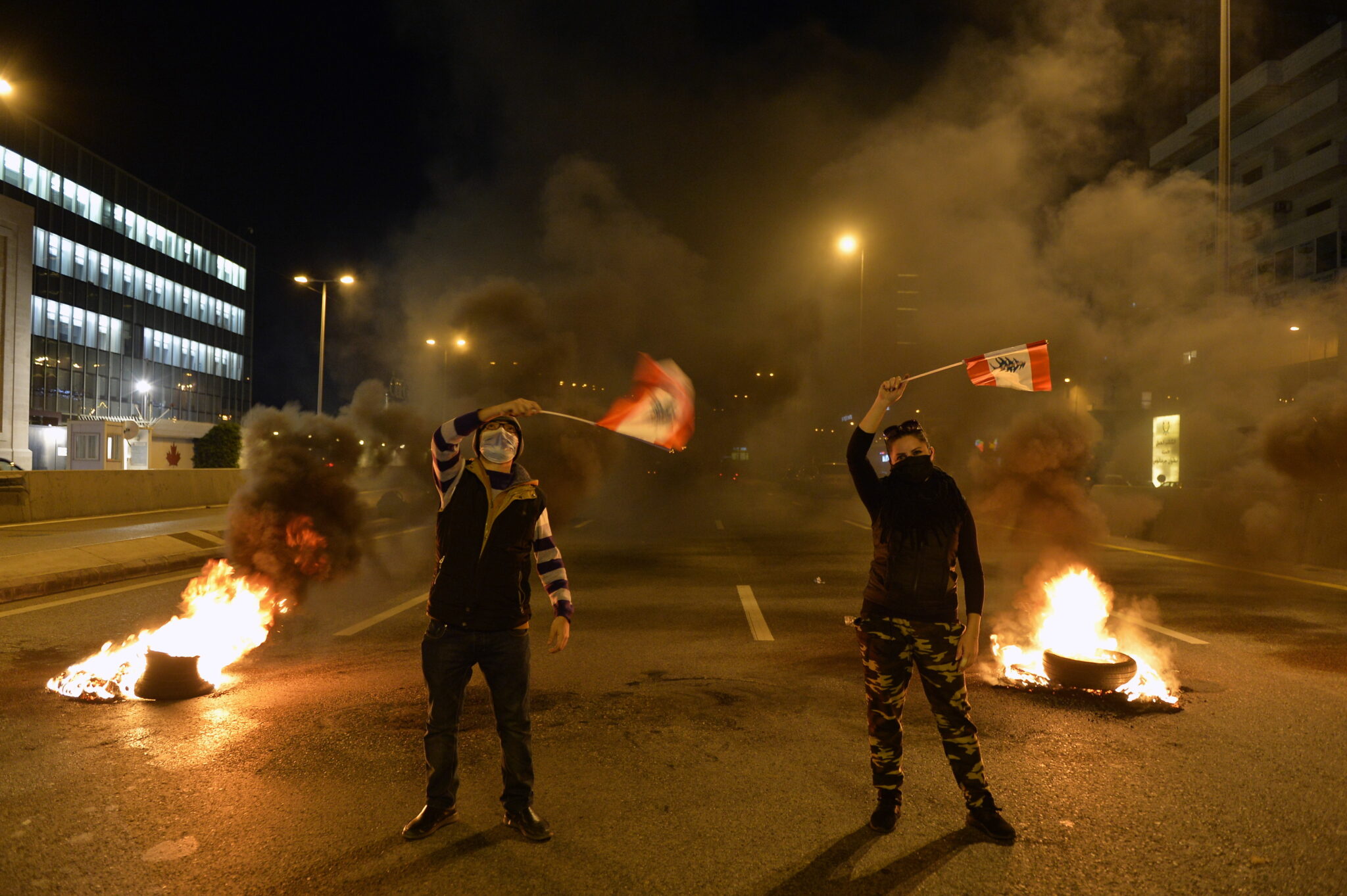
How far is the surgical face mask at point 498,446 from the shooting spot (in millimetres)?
3316

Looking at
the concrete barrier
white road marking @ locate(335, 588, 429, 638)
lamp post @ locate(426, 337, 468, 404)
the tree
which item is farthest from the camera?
the tree

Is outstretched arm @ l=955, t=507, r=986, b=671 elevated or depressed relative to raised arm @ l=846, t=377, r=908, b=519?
depressed

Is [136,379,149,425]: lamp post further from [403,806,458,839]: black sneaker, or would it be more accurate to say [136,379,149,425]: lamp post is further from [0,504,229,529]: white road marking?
[403,806,458,839]: black sneaker

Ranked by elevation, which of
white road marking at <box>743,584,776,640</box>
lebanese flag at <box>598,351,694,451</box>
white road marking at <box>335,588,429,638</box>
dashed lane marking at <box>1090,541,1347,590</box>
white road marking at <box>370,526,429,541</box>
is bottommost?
white road marking at <box>335,588,429,638</box>

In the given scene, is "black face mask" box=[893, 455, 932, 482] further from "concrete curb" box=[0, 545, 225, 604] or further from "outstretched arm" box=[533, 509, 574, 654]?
"concrete curb" box=[0, 545, 225, 604]

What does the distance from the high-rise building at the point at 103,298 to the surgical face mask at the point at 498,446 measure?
39.8 metres

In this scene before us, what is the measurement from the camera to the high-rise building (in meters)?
36.0

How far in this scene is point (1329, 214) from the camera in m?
35.7

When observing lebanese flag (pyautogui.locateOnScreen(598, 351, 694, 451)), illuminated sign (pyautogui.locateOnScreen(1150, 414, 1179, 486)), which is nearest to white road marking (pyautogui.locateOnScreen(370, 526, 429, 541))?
lebanese flag (pyautogui.locateOnScreen(598, 351, 694, 451))

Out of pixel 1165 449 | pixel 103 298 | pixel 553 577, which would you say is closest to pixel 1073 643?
pixel 553 577

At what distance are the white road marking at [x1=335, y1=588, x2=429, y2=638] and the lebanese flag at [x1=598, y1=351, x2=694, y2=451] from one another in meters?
3.04

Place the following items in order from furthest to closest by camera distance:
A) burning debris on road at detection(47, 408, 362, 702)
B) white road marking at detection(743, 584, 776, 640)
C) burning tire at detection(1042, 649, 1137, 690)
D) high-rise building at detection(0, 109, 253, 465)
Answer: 1. high-rise building at detection(0, 109, 253, 465)
2. white road marking at detection(743, 584, 776, 640)
3. burning debris on road at detection(47, 408, 362, 702)
4. burning tire at detection(1042, 649, 1137, 690)

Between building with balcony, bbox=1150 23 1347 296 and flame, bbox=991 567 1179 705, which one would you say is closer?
flame, bbox=991 567 1179 705

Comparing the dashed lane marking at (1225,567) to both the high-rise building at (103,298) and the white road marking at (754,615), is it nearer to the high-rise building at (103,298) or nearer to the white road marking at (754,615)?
the white road marking at (754,615)
